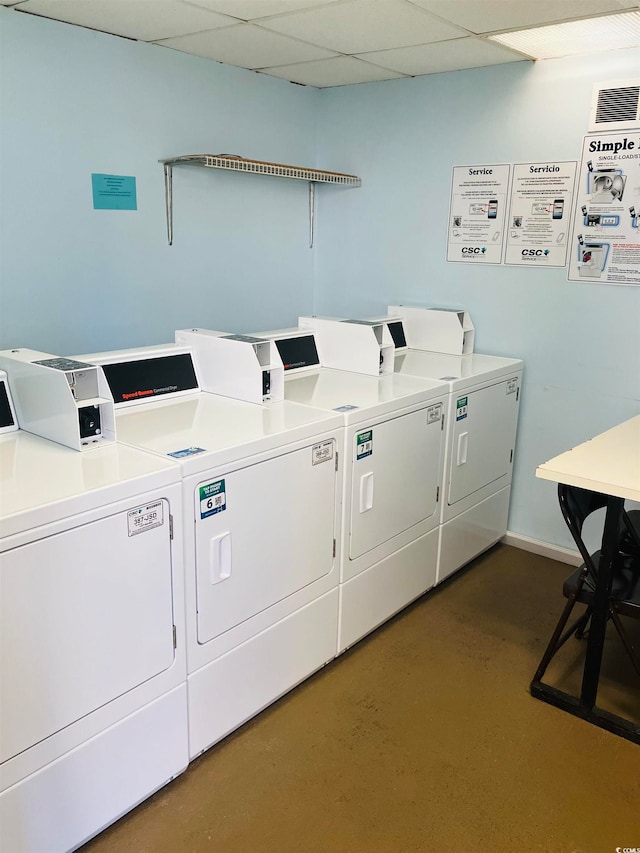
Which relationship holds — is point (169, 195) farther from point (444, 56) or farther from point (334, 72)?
point (444, 56)

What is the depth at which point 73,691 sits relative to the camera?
1713 millimetres

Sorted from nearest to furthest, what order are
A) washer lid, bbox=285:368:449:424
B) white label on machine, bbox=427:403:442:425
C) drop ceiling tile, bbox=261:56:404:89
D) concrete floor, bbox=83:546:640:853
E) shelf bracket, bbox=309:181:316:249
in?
concrete floor, bbox=83:546:640:853 → washer lid, bbox=285:368:449:424 → white label on machine, bbox=427:403:442:425 → drop ceiling tile, bbox=261:56:404:89 → shelf bracket, bbox=309:181:316:249

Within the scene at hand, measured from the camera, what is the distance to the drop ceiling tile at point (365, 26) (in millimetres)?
2545

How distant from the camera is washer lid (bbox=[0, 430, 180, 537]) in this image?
5.17 ft

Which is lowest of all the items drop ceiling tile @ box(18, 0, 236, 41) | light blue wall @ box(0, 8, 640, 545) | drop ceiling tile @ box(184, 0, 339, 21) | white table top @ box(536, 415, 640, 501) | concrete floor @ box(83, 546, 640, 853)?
concrete floor @ box(83, 546, 640, 853)

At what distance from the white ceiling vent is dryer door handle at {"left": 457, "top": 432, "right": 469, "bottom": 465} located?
1.52 metres

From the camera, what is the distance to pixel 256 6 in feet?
8.30

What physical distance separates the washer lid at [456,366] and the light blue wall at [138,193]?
39.4 inches

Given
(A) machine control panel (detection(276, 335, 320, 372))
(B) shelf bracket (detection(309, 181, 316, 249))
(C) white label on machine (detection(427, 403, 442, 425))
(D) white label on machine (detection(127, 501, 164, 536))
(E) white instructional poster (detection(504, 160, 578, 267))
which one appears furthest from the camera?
(B) shelf bracket (detection(309, 181, 316, 249))

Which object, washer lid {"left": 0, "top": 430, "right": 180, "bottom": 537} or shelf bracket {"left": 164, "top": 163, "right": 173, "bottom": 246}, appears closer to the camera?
washer lid {"left": 0, "top": 430, "right": 180, "bottom": 537}

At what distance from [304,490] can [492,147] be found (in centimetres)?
219

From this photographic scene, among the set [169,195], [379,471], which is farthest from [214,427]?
[169,195]

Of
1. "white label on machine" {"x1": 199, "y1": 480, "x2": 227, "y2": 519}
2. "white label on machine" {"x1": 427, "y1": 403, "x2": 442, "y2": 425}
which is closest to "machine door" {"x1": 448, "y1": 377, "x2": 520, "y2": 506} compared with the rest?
"white label on machine" {"x1": 427, "y1": 403, "x2": 442, "y2": 425}

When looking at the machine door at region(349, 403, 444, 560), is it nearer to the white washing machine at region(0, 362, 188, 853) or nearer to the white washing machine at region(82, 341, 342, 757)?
the white washing machine at region(82, 341, 342, 757)
